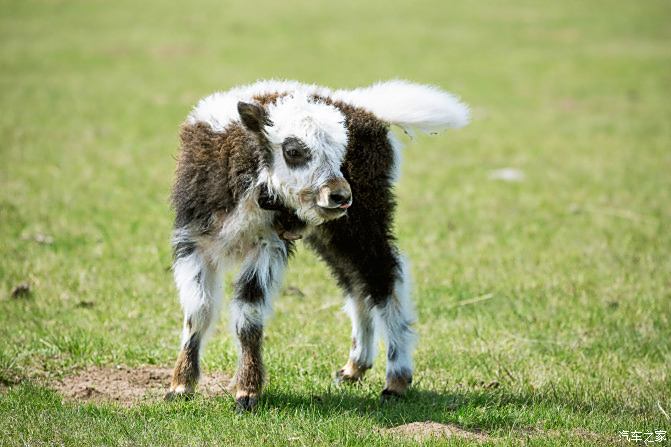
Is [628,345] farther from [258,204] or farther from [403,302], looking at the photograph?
[258,204]

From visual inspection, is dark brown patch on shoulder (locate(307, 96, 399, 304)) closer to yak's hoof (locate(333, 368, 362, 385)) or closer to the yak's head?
the yak's head

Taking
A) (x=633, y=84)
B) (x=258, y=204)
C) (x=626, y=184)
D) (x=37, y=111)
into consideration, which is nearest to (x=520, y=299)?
(x=258, y=204)

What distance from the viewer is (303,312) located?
7992 millimetres

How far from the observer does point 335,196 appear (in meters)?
5.46

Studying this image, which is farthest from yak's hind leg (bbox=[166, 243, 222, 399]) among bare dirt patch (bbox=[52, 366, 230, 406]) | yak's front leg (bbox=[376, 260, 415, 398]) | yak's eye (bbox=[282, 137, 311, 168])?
yak's front leg (bbox=[376, 260, 415, 398])

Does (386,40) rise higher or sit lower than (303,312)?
higher

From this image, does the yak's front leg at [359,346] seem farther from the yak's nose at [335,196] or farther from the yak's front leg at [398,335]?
the yak's nose at [335,196]

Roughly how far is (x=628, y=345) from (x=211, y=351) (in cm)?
329

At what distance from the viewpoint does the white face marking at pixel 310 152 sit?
5605 mm

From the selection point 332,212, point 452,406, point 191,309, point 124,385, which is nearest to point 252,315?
point 191,309

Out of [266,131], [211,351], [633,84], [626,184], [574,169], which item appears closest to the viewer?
[266,131]

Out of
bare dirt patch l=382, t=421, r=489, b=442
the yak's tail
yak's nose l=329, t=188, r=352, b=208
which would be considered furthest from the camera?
the yak's tail

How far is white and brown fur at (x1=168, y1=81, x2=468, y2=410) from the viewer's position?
567 cm

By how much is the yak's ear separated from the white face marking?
44 mm
